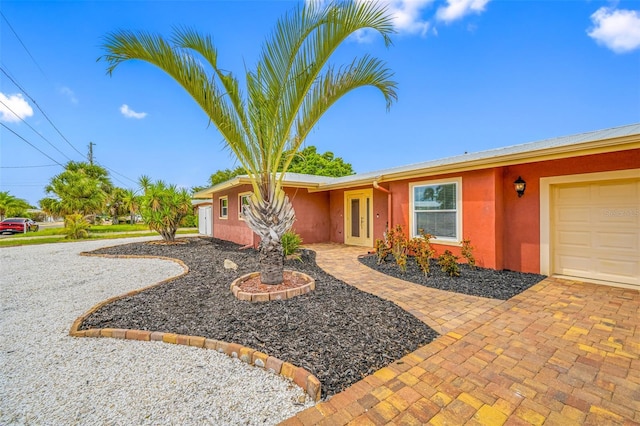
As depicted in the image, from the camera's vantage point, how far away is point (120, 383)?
7.48 feet

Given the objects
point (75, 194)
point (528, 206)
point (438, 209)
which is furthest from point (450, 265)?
point (75, 194)

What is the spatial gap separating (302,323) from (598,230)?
240 inches

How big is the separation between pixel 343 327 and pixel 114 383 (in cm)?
227

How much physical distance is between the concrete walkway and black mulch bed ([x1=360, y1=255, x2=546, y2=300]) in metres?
0.55

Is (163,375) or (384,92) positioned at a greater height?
(384,92)

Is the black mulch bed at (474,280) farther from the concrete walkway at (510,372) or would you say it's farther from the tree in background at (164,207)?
the tree in background at (164,207)

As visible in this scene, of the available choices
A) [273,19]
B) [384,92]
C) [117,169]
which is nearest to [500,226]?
[384,92]

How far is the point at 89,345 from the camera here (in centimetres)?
298

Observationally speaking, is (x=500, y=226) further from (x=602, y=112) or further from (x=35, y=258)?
(x=35, y=258)

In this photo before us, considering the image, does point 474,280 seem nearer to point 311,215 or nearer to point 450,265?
point 450,265

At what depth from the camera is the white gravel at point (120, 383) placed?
1915 millimetres

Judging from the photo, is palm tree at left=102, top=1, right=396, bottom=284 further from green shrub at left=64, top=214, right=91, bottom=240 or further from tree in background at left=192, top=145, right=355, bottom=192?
tree in background at left=192, top=145, right=355, bottom=192

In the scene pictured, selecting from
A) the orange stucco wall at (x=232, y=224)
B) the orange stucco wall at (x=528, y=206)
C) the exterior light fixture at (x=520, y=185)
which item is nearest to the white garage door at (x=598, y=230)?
the orange stucco wall at (x=528, y=206)

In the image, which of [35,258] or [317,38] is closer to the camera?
[317,38]
